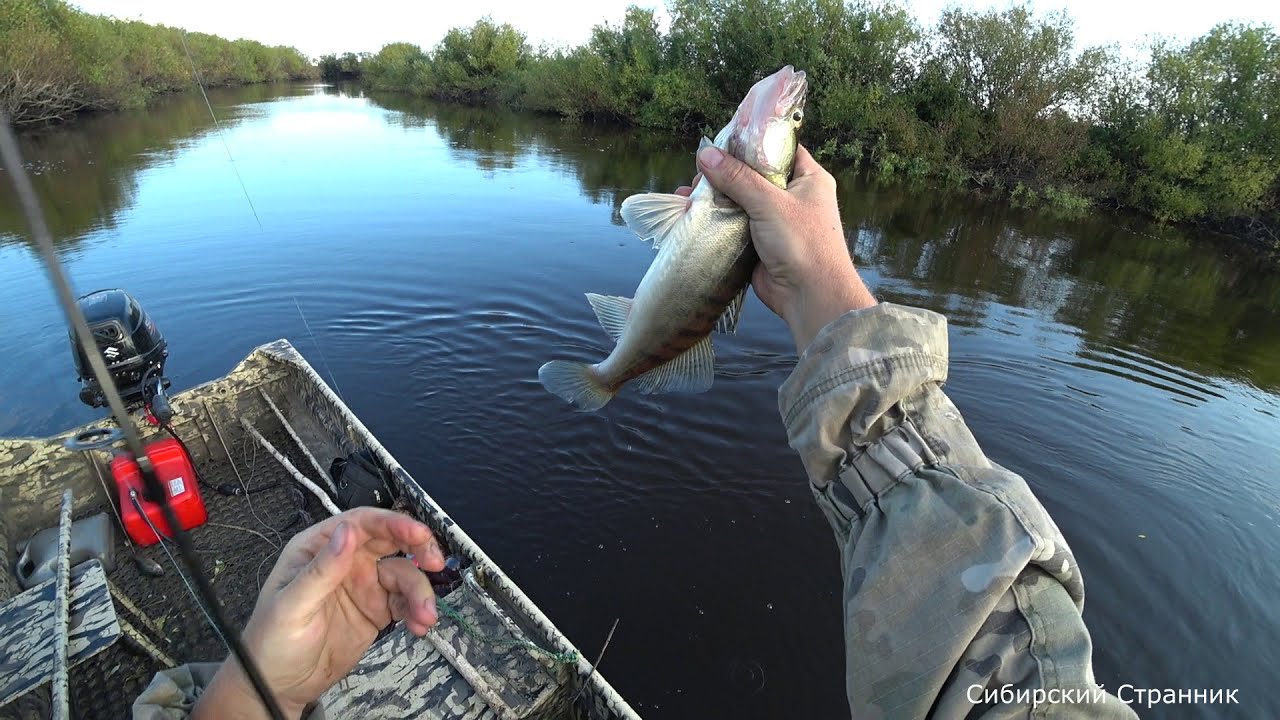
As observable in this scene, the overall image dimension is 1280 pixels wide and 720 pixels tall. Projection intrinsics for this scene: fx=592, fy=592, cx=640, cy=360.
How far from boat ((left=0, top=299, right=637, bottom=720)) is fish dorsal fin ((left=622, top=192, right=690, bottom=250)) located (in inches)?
89.9

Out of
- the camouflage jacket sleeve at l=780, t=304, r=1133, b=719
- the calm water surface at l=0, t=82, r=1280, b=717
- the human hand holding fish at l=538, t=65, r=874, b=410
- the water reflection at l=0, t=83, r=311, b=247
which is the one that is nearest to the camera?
the camouflage jacket sleeve at l=780, t=304, r=1133, b=719

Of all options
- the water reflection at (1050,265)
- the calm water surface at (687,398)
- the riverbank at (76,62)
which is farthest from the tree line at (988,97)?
the riverbank at (76,62)

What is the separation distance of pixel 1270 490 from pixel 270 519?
34.5ft

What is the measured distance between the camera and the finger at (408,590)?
172cm

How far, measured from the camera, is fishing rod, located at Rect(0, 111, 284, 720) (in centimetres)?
95

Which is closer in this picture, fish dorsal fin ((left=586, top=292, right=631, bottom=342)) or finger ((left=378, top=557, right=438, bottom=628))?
finger ((left=378, top=557, right=438, bottom=628))

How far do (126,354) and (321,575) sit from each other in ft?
15.5

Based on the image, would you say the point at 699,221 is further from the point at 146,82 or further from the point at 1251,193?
the point at 146,82

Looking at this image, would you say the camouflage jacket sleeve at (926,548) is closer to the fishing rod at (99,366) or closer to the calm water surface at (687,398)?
the fishing rod at (99,366)

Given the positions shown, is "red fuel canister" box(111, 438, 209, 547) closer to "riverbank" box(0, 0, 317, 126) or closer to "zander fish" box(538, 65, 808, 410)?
"zander fish" box(538, 65, 808, 410)

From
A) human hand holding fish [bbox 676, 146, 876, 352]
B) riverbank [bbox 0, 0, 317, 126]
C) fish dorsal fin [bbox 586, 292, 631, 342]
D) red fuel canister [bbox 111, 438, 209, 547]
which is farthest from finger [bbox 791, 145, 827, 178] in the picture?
riverbank [bbox 0, 0, 317, 126]

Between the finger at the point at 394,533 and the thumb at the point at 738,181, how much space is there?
1.88 m

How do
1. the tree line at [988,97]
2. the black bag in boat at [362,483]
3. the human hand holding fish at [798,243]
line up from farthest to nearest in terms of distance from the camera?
the tree line at [988,97] → the black bag in boat at [362,483] → the human hand holding fish at [798,243]

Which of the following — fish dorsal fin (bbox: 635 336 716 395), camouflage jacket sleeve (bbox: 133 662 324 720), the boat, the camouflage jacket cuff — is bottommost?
the boat
